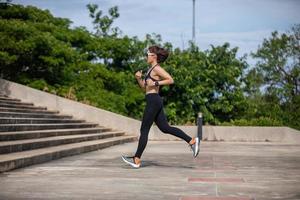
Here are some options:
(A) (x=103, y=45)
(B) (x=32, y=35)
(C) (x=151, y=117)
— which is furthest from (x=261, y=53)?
(C) (x=151, y=117)

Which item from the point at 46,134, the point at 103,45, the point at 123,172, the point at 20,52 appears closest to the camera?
the point at 123,172

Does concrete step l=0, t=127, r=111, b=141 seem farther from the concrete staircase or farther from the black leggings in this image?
the black leggings

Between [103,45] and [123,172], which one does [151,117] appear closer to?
[123,172]

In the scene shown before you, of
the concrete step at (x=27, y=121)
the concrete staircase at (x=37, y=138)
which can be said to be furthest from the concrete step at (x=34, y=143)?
A: the concrete step at (x=27, y=121)

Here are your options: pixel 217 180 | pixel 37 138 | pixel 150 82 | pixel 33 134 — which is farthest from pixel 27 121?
pixel 217 180

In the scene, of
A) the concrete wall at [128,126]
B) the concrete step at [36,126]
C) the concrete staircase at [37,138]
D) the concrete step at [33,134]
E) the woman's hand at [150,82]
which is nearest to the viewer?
the woman's hand at [150,82]

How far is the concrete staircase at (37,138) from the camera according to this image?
8727 millimetres

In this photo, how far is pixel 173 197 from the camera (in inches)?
206

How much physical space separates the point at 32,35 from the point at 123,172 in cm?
1543

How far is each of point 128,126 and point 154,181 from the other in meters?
14.2

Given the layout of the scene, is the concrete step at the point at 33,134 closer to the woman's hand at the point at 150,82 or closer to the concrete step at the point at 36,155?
the concrete step at the point at 36,155

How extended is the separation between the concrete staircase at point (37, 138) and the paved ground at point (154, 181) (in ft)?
0.93

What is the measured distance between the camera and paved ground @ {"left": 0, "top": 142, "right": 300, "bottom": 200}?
5363mm

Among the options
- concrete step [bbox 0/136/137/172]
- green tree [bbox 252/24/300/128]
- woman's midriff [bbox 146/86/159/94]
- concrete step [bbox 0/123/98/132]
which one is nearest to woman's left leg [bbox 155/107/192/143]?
woman's midriff [bbox 146/86/159/94]
